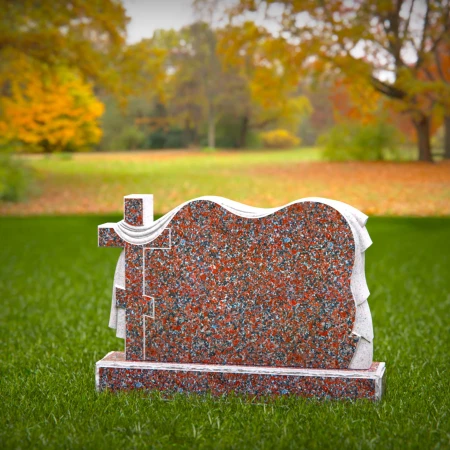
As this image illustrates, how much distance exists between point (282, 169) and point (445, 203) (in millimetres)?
9054

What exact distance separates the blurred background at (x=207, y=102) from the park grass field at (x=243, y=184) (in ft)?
0.23

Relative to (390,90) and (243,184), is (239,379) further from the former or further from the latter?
(390,90)

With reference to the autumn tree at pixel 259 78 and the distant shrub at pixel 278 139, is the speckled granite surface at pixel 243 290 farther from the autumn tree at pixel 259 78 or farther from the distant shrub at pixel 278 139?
the distant shrub at pixel 278 139

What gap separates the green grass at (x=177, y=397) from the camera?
13.6ft

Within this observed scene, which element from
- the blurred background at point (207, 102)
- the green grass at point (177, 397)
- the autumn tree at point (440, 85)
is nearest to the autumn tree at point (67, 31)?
the blurred background at point (207, 102)

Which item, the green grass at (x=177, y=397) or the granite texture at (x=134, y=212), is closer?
the green grass at (x=177, y=397)

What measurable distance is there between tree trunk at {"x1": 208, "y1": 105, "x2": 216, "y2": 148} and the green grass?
28104 mm

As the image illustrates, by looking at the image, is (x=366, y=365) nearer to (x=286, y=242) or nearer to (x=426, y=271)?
(x=286, y=242)

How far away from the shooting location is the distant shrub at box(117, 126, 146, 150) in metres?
38.1

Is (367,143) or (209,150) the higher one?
(367,143)

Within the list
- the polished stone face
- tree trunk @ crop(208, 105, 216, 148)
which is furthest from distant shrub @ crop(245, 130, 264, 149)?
the polished stone face

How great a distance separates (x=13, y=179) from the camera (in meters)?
20.6

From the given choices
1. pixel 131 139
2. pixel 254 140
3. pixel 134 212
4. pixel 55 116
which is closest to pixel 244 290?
pixel 134 212

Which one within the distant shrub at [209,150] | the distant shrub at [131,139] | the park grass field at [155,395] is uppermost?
the distant shrub at [131,139]
